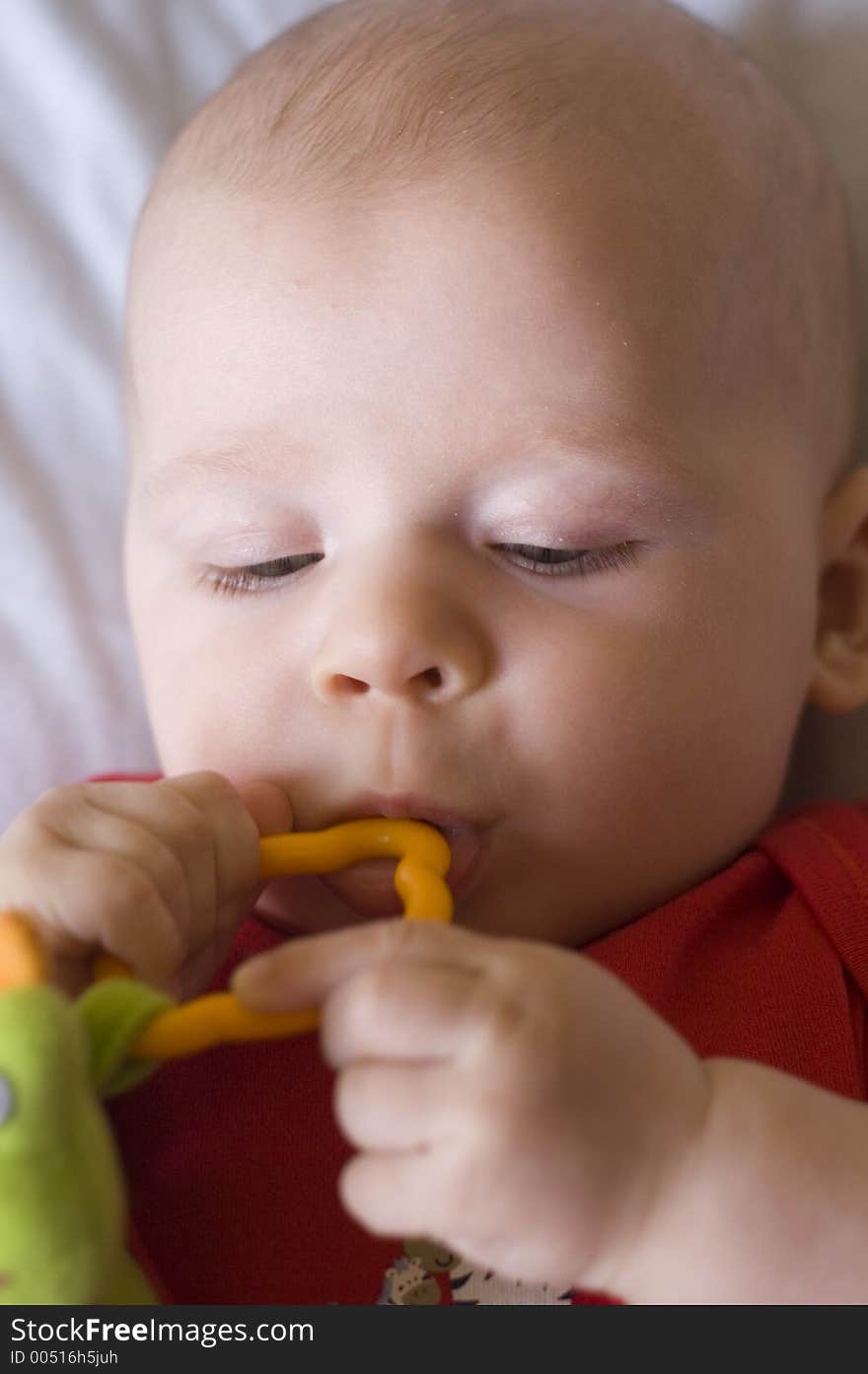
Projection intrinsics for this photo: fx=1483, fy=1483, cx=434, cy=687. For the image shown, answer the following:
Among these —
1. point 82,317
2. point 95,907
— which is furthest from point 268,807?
point 82,317

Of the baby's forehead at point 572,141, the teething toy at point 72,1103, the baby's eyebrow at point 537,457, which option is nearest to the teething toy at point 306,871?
the teething toy at point 72,1103

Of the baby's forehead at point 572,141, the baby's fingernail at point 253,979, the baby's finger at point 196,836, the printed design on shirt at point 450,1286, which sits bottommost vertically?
the printed design on shirt at point 450,1286

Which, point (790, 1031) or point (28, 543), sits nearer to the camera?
point (790, 1031)

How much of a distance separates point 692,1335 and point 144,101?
1.27 m

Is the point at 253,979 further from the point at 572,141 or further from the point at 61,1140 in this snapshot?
the point at 572,141

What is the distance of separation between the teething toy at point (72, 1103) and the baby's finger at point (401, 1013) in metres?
0.05

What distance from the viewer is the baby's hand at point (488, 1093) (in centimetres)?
71

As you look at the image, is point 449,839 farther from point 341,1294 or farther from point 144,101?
point 144,101

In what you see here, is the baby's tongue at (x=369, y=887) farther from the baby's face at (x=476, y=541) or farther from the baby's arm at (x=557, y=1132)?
the baby's arm at (x=557, y=1132)

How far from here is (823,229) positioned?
1.31m

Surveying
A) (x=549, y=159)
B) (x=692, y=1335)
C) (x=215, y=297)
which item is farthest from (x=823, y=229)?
(x=692, y=1335)

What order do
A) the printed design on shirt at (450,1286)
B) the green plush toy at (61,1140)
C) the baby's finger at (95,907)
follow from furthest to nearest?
the printed design on shirt at (450,1286), the baby's finger at (95,907), the green plush toy at (61,1140)

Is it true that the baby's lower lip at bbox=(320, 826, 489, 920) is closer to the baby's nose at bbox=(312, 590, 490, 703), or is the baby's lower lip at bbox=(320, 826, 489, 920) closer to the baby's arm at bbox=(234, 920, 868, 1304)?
the baby's nose at bbox=(312, 590, 490, 703)

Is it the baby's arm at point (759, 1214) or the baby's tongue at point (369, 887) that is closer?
the baby's arm at point (759, 1214)
